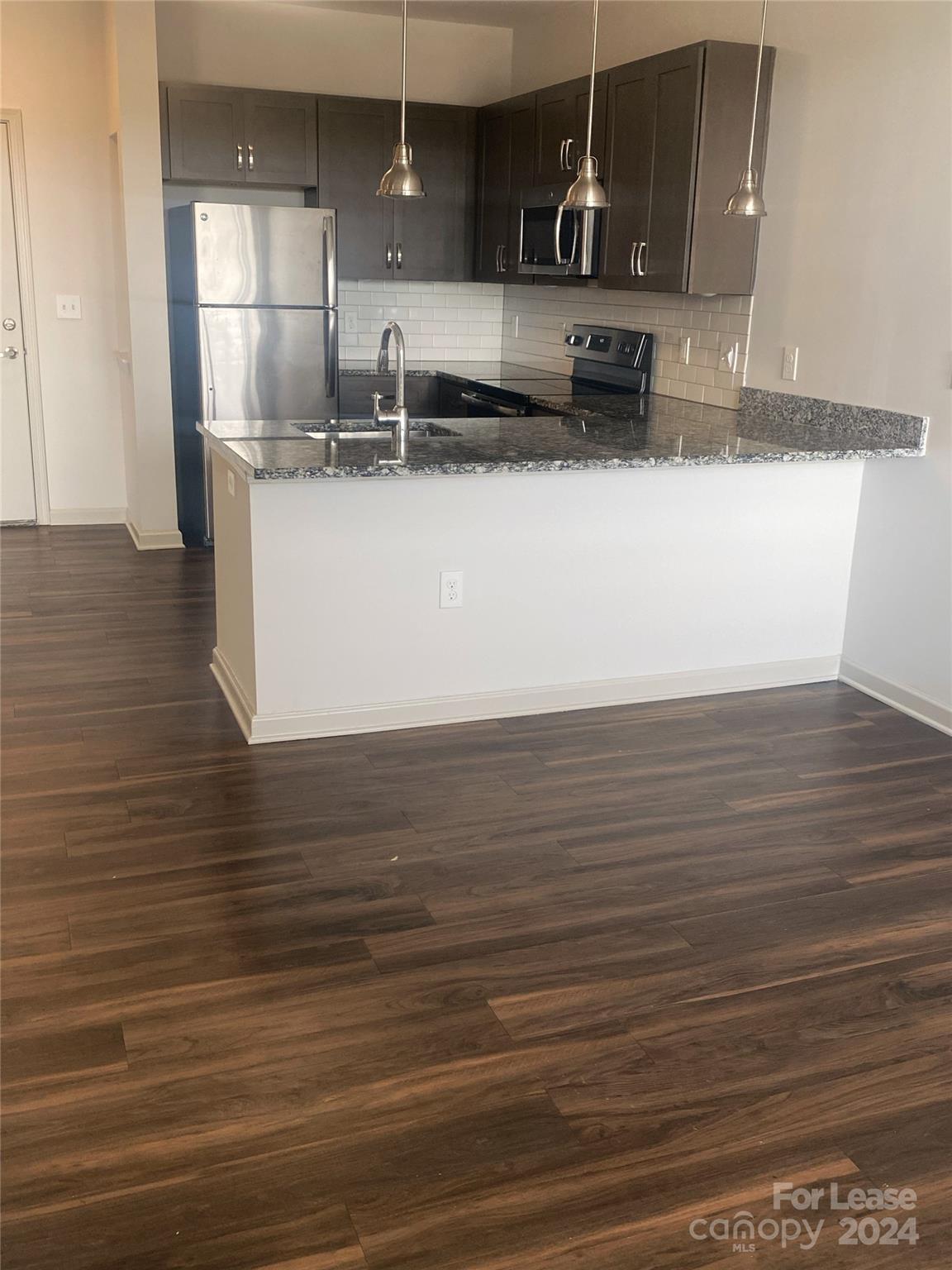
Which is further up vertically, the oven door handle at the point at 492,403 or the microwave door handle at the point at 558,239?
the microwave door handle at the point at 558,239

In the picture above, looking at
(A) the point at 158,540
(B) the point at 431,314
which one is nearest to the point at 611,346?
(B) the point at 431,314

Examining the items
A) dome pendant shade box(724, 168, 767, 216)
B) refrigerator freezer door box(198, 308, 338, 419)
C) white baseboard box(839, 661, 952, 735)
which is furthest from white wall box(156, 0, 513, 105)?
white baseboard box(839, 661, 952, 735)

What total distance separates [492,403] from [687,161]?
167 cm

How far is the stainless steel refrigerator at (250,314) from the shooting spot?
18.2 feet

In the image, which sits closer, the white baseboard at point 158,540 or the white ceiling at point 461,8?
the white ceiling at point 461,8

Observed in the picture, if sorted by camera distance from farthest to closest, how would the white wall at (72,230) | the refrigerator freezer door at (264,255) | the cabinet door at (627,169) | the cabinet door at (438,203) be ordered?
the cabinet door at (438,203) < the white wall at (72,230) < the refrigerator freezer door at (264,255) < the cabinet door at (627,169)

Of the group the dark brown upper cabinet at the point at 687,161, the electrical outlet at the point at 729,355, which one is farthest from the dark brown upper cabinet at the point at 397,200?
the electrical outlet at the point at 729,355

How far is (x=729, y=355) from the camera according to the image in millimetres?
4641

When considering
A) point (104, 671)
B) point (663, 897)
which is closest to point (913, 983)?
point (663, 897)

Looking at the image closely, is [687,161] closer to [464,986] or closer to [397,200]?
[397,200]

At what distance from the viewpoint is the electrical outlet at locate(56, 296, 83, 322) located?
6156 mm

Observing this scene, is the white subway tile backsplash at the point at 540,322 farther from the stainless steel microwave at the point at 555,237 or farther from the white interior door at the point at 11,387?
the white interior door at the point at 11,387

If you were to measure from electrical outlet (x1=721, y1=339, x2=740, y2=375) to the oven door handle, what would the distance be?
3.17 ft

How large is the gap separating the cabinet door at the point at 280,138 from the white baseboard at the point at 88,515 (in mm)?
2021
